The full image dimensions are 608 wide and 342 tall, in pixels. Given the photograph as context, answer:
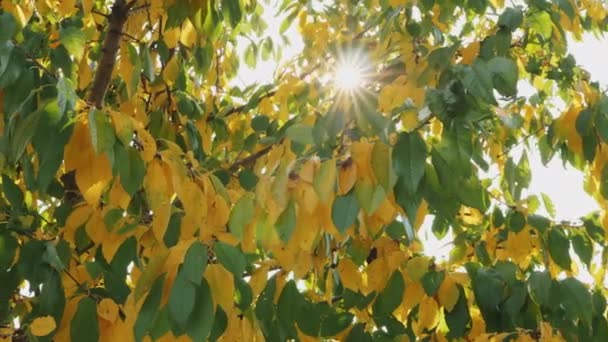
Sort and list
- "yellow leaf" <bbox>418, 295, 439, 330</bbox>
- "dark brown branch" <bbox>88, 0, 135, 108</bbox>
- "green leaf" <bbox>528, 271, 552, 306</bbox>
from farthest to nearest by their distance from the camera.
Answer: "dark brown branch" <bbox>88, 0, 135, 108</bbox> < "yellow leaf" <bbox>418, 295, 439, 330</bbox> < "green leaf" <bbox>528, 271, 552, 306</bbox>

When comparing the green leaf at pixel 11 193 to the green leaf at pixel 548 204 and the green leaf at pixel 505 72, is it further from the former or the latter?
the green leaf at pixel 548 204

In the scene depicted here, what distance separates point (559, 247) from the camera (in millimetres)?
1705

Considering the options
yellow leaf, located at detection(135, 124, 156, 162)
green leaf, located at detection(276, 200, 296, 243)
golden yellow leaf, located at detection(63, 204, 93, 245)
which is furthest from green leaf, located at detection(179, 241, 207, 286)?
golden yellow leaf, located at detection(63, 204, 93, 245)

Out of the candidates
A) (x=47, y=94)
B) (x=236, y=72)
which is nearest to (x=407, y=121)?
(x=47, y=94)

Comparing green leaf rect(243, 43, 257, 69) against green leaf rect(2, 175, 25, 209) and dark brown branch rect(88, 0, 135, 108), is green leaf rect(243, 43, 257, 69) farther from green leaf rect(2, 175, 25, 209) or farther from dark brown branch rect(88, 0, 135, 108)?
green leaf rect(2, 175, 25, 209)

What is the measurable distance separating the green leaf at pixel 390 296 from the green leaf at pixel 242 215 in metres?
0.39

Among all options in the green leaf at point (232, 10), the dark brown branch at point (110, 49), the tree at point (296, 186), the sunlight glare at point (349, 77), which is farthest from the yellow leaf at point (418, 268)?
the dark brown branch at point (110, 49)

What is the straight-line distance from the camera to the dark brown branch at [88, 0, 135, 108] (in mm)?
1986

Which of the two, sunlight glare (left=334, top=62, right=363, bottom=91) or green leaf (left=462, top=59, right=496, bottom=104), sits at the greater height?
sunlight glare (left=334, top=62, right=363, bottom=91)

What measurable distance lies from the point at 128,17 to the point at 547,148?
102cm

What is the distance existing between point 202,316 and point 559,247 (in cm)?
88

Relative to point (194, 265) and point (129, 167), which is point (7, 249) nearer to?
point (129, 167)

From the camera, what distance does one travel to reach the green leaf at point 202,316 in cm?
107

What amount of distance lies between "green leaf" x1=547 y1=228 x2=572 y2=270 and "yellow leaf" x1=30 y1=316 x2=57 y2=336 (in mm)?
963
